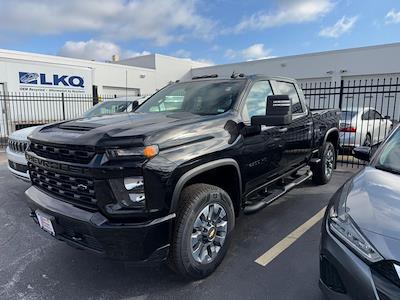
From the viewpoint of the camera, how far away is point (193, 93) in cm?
403

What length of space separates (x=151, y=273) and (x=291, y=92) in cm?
327

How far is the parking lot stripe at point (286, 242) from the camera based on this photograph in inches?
133

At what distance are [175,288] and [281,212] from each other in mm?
2352

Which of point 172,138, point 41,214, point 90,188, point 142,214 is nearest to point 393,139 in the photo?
point 172,138

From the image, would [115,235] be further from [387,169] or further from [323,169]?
[323,169]

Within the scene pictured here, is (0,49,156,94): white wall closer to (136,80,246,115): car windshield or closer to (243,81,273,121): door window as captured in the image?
(136,80,246,115): car windshield

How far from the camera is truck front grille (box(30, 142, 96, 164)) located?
8.24 ft

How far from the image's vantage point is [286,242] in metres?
3.76

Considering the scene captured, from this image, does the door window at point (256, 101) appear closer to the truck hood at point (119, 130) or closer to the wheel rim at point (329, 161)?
the truck hood at point (119, 130)

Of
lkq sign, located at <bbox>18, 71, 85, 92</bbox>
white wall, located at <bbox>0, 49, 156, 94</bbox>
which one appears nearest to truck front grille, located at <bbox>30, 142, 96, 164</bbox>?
lkq sign, located at <bbox>18, 71, 85, 92</bbox>

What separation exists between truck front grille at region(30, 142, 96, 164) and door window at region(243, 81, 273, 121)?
5.65ft

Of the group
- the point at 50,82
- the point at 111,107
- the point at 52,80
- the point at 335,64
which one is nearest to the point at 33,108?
the point at 50,82

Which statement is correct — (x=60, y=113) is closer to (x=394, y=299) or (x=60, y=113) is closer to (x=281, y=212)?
(x=281, y=212)

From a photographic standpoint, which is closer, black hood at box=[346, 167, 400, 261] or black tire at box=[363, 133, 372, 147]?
black hood at box=[346, 167, 400, 261]
